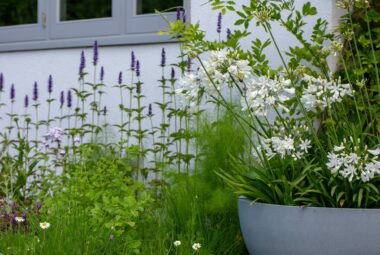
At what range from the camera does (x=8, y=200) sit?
11.8 feet

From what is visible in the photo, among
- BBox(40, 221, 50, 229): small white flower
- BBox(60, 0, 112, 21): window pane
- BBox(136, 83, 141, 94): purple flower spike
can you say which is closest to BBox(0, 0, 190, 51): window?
BBox(60, 0, 112, 21): window pane

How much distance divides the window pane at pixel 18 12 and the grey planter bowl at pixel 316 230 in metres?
3.26

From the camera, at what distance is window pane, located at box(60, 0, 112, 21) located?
15.8 feet

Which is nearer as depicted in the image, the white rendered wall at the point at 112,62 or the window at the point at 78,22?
the white rendered wall at the point at 112,62

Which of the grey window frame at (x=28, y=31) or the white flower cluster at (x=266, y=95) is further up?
the grey window frame at (x=28, y=31)

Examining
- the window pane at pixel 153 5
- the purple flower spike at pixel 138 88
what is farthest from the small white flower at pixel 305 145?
the window pane at pixel 153 5

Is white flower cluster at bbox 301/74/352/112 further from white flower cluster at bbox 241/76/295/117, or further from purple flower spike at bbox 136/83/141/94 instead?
purple flower spike at bbox 136/83/141/94

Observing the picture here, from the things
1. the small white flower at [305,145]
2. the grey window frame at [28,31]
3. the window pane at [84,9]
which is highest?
the window pane at [84,9]

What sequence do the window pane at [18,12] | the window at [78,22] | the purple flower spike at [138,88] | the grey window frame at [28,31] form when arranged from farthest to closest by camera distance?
1. the window pane at [18,12]
2. the grey window frame at [28,31]
3. the window at [78,22]
4. the purple flower spike at [138,88]

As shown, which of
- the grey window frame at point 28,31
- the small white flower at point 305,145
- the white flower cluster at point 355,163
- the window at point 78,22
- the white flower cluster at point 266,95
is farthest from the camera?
the grey window frame at point 28,31

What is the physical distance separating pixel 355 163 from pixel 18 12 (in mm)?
3748

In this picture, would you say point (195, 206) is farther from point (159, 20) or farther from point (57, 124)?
point (57, 124)

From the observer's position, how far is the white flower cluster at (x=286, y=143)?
2.54 metres

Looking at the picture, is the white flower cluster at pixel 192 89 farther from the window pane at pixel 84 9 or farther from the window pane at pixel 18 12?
the window pane at pixel 18 12
